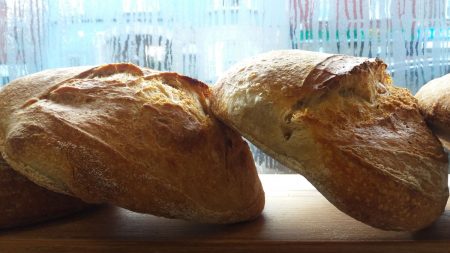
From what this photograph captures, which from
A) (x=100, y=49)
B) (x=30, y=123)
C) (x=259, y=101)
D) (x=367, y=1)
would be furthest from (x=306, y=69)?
(x=100, y=49)

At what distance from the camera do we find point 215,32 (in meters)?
1.69

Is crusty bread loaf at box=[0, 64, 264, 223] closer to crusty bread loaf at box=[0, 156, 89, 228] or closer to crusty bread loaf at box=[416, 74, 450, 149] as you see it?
crusty bread loaf at box=[0, 156, 89, 228]

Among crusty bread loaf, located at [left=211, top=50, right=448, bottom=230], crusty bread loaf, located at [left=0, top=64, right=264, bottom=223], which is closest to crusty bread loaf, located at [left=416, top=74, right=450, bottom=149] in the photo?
crusty bread loaf, located at [left=211, top=50, right=448, bottom=230]

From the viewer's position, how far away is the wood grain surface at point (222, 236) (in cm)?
94

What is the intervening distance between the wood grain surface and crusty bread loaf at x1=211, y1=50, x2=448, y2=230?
3.0 inches

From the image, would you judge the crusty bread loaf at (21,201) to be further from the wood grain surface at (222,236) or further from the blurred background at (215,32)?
the blurred background at (215,32)

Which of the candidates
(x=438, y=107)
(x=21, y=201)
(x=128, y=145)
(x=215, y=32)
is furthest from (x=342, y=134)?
(x=215, y=32)

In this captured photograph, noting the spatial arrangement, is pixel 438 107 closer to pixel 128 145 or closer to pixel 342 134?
pixel 342 134

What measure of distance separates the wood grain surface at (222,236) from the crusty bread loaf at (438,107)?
204 mm

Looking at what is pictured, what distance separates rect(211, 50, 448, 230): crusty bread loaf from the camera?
0.85 meters

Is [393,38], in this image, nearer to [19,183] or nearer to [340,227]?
[340,227]

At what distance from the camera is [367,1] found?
163 centimetres

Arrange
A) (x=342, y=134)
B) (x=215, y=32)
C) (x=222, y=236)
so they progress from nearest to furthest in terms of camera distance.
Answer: (x=342, y=134) → (x=222, y=236) → (x=215, y=32)

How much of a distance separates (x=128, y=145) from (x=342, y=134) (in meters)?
0.40
